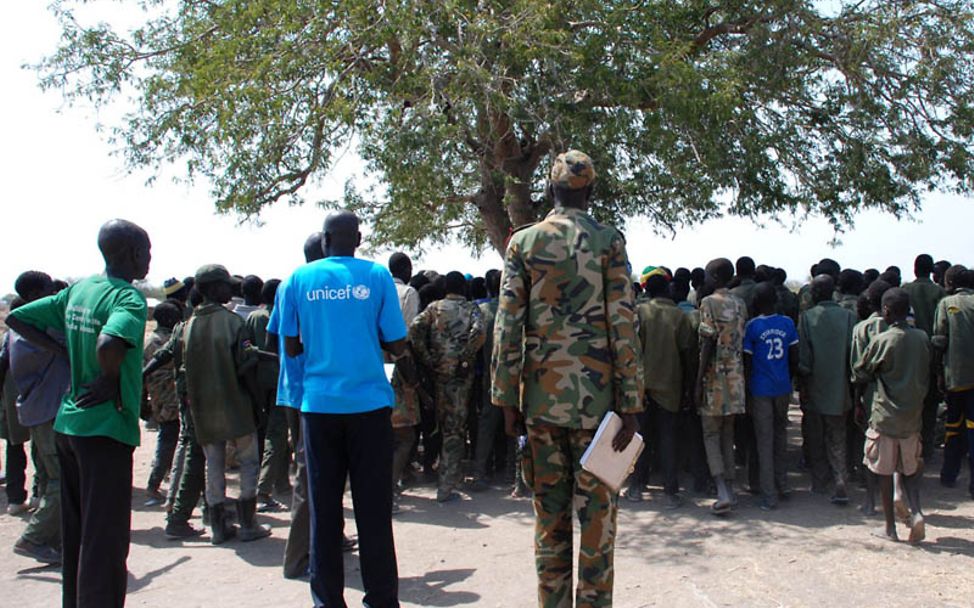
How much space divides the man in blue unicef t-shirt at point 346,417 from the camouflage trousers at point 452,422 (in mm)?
2936

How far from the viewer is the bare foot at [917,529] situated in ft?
18.3

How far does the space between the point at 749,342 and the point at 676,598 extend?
2782 mm

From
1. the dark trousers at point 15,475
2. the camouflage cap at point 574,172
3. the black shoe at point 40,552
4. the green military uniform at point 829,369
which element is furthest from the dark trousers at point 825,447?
the dark trousers at point 15,475

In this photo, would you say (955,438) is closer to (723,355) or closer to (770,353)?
(770,353)

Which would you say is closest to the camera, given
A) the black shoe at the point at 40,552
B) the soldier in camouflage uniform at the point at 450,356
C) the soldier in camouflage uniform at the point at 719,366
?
the black shoe at the point at 40,552

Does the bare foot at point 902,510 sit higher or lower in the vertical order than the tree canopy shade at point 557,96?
lower

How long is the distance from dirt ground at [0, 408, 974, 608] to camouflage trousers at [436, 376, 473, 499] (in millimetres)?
370

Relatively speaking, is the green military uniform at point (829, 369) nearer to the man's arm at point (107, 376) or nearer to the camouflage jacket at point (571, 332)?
the camouflage jacket at point (571, 332)

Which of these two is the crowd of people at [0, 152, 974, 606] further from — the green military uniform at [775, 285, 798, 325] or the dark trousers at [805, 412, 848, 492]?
the green military uniform at [775, 285, 798, 325]

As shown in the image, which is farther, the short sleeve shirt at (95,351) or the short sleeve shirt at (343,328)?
the short sleeve shirt at (343,328)

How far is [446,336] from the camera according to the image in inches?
278

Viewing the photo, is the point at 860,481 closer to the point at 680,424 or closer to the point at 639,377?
the point at 680,424

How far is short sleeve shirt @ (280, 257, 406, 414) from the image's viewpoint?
4062mm

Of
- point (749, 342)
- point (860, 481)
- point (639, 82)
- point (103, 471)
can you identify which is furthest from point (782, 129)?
point (103, 471)
